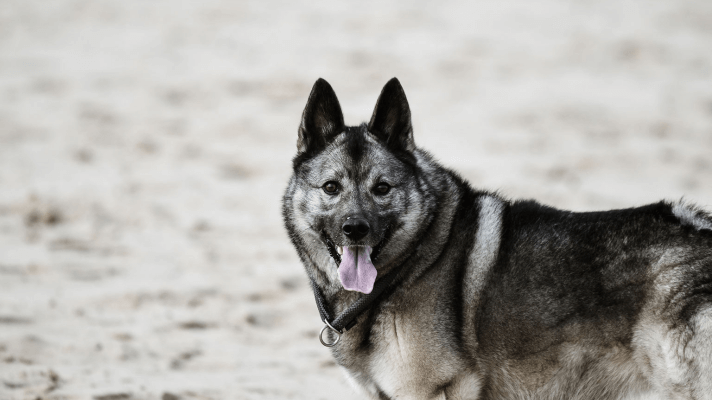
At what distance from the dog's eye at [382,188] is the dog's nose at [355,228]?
24 cm

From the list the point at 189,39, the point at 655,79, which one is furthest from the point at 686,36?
the point at 189,39

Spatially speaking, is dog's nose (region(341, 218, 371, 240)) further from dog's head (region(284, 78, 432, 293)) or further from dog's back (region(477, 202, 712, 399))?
dog's back (region(477, 202, 712, 399))

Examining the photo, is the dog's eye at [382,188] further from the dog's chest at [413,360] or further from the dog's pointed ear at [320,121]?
the dog's chest at [413,360]

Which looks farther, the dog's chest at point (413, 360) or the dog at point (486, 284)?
the dog's chest at point (413, 360)

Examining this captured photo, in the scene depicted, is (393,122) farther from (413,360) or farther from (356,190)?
(413,360)

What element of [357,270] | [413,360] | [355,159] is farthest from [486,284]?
[355,159]

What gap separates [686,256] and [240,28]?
8794 millimetres

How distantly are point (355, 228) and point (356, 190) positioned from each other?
9.6 inches

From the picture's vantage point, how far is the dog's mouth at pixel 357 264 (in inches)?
114

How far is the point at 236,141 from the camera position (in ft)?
26.5

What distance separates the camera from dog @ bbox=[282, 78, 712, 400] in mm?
2740

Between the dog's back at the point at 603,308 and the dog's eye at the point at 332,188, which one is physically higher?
the dog's eye at the point at 332,188

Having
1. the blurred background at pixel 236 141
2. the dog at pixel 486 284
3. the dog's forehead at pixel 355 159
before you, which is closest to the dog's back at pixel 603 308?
the dog at pixel 486 284

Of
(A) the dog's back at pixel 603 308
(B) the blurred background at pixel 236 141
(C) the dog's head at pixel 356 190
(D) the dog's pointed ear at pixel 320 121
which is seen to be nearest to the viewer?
(A) the dog's back at pixel 603 308
